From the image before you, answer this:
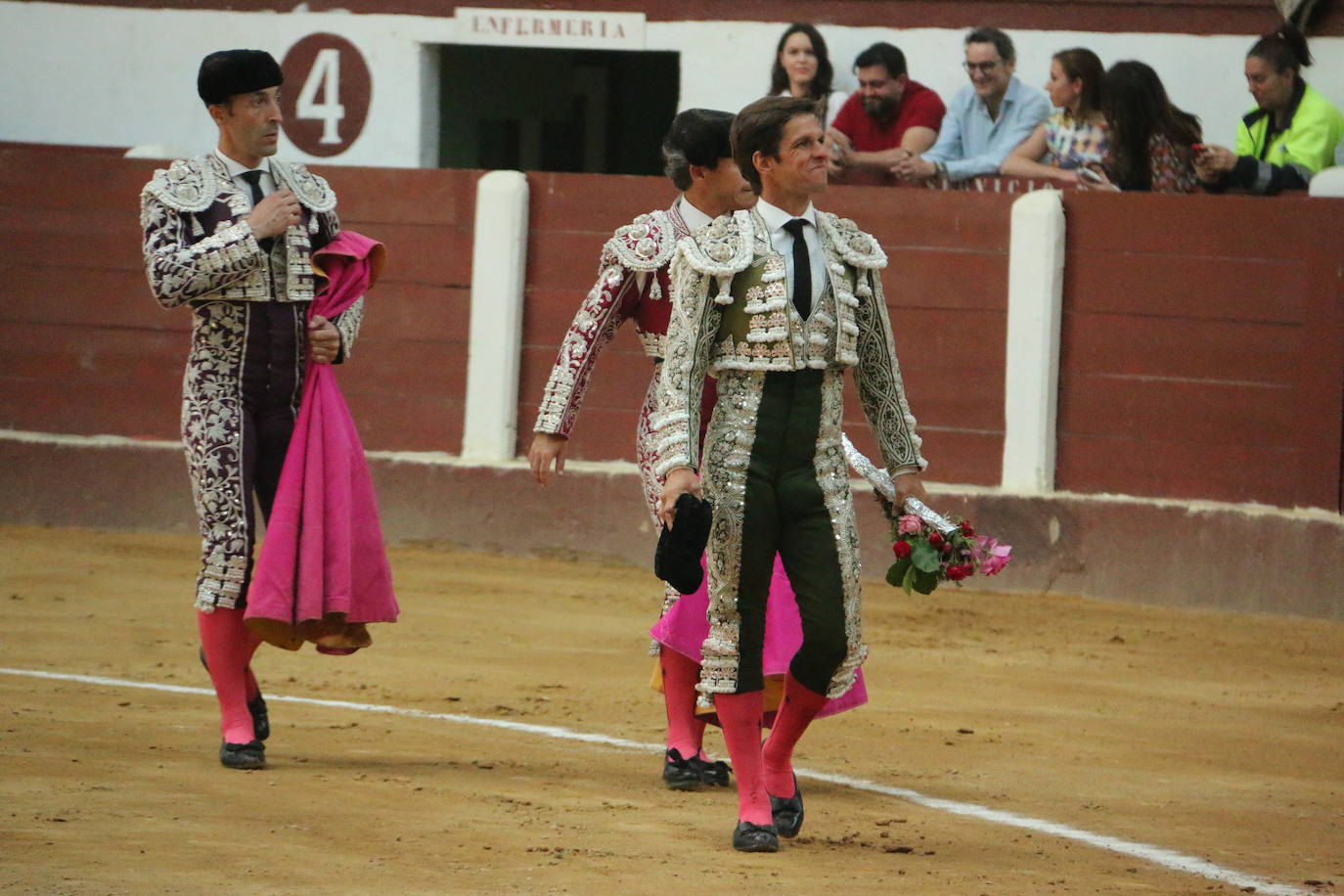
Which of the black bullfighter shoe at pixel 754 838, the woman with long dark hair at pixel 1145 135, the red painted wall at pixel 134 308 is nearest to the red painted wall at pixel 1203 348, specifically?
the woman with long dark hair at pixel 1145 135

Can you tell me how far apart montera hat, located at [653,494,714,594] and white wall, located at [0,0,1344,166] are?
5.89 m

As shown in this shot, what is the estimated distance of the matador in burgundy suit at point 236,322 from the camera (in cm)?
475

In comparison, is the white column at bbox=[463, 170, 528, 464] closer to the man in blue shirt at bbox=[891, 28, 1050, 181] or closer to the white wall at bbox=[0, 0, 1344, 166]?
the white wall at bbox=[0, 0, 1344, 166]

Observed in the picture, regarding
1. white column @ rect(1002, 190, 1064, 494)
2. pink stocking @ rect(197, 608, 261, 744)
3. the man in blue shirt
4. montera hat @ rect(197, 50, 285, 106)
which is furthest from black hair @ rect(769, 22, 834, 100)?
pink stocking @ rect(197, 608, 261, 744)

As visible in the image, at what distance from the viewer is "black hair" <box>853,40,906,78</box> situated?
8742mm

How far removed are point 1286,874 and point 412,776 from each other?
6.05ft

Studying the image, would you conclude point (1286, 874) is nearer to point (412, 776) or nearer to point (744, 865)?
point (744, 865)

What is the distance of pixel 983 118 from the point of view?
8656mm

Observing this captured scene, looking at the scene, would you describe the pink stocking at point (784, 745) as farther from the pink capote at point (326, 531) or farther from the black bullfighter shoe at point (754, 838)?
the pink capote at point (326, 531)

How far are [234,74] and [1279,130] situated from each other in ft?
15.5

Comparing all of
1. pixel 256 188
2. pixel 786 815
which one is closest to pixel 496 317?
pixel 256 188

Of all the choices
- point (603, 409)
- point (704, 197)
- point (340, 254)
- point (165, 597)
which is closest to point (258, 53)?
point (340, 254)

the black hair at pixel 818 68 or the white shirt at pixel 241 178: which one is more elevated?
the black hair at pixel 818 68

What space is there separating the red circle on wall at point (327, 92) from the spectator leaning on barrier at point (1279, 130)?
4.29 m
